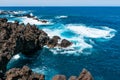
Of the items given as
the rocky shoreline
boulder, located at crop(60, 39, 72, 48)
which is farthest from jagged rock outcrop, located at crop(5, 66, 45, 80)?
boulder, located at crop(60, 39, 72, 48)

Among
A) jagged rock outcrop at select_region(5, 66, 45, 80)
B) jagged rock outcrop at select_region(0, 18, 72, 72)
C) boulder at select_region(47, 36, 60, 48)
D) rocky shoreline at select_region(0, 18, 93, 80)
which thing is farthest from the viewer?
boulder at select_region(47, 36, 60, 48)

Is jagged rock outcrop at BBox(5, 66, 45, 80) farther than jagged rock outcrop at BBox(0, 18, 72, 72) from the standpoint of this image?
No

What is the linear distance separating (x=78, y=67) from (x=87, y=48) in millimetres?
15426

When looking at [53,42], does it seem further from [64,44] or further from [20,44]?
[20,44]

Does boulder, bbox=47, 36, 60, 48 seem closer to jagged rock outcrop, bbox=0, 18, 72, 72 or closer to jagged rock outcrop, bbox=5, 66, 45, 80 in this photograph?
jagged rock outcrop, bbox=0, 18, 72, 72

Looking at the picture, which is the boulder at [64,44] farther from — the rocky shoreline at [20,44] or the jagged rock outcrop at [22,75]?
the jagged rock outcrop at [22,75]

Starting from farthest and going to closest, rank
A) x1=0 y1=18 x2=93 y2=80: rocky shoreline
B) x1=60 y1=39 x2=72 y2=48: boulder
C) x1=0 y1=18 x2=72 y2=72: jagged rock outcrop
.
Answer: x1=60 y1=39 x2=72 y2=48: boulder, x1=0 y1=18 x2=72 y2=72: jagged rock outcrop, x1=0 y1=18 x2=93 y2=80: rocky shoreline

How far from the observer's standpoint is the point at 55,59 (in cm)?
6188

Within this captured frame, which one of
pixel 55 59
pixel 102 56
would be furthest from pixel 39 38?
pixel 102 56

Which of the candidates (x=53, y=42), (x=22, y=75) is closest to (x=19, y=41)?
(x=53, y=42)

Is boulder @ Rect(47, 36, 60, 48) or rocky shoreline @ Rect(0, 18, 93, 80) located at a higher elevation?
rocky shoreline @ Rect(0, 18, 93, 80)

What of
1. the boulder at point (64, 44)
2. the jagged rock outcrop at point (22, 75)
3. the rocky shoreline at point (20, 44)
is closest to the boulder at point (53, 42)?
the rocky shoreline at point (20, 44)

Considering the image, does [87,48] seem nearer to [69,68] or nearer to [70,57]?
[70,57]

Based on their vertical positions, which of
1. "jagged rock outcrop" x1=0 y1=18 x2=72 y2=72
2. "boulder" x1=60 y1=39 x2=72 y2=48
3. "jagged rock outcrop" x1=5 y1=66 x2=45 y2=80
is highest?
"jagged rock outcrop" x1=5 y1=66 x2=45 y2=80
